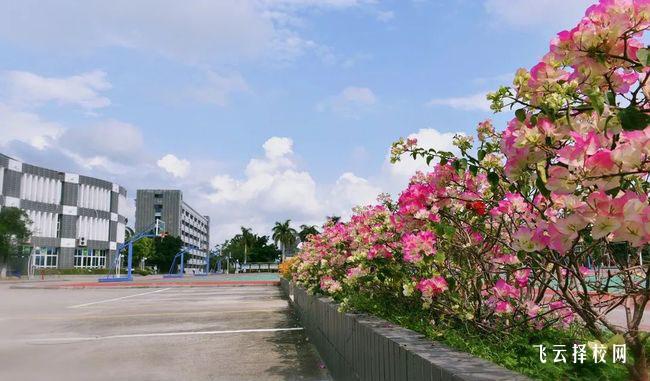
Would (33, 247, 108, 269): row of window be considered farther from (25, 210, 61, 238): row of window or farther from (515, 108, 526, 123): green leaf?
(515, 108, 526, 123): green leaf

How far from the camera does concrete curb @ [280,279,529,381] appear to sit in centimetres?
239

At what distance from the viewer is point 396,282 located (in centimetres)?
481

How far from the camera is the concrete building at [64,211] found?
6031 cm

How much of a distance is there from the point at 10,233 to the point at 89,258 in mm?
24199

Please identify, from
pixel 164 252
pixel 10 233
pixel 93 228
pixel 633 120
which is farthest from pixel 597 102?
pixel 164 252

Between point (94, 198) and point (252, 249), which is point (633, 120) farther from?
point (252, 249)

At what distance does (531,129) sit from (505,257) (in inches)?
77.6

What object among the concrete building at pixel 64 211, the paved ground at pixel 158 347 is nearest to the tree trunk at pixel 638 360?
the paved ground at pixel 158 347

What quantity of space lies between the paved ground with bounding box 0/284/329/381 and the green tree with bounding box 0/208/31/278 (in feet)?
136

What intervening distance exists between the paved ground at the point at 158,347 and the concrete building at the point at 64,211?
179ft

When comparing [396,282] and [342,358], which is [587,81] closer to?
[396,282]

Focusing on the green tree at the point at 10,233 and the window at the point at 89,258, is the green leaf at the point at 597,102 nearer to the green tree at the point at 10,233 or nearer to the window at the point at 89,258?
the green tree at the point at 10,233

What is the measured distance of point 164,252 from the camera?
8994 cm

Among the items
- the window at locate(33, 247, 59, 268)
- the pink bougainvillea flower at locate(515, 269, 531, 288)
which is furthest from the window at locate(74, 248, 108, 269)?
the pink bougainvillea flower at locate(515, 269, 531, 288)
